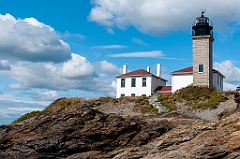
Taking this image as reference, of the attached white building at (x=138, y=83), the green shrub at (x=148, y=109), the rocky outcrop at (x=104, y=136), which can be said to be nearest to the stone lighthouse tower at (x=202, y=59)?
the attached white building at (x=138, y=83)

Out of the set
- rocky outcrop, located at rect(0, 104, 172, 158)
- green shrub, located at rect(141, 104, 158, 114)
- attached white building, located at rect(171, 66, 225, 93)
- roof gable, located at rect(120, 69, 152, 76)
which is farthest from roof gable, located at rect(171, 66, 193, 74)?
rocky outcrop, located at rect(0, 104, 172, 158)

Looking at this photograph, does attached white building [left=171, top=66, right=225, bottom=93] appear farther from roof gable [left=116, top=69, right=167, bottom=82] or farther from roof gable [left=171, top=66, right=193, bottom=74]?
roof gable [left=116, top=69, right=167, bottom=82]

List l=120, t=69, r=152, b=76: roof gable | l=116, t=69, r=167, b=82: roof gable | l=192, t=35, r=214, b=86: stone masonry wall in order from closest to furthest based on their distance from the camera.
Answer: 1. l=192, t=35, r=214, b=86: stone masonry wall
2. l=116, t=69, r=167, b=82: roof gable
3. l=120, t=69, r=152, b=76: roof gable

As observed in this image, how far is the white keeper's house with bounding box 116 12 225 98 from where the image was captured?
40.2m

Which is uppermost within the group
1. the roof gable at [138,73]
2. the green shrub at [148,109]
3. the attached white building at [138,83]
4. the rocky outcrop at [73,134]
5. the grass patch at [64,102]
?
the roof gable at [138,73]

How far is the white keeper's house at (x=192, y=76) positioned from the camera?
4016cm

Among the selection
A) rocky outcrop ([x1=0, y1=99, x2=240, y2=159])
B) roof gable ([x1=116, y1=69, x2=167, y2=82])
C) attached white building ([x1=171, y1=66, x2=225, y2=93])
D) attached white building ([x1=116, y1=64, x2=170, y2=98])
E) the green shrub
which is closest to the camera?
rocky outcrop ([x1=0, y1=99, x2=240, y2=159])

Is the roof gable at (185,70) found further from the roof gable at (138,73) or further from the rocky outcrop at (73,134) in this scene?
the rocky outcrop at (73,134)

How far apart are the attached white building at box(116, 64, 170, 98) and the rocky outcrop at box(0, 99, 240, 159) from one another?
2983cm

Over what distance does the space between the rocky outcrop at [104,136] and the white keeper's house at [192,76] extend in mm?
25433

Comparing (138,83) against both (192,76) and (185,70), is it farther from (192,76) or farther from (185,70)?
(192,76)

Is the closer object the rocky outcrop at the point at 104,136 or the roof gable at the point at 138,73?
the rocky outcrop at the point at 104,136

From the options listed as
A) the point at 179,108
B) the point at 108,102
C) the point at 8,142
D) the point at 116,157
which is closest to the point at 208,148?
the point at 116,157

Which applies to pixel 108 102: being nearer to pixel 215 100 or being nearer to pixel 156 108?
pixel 156 108
